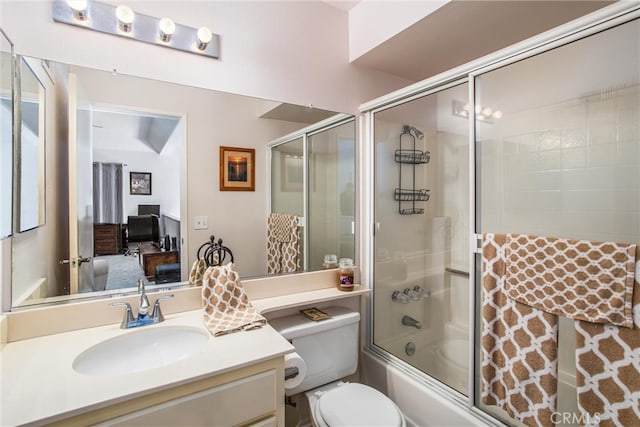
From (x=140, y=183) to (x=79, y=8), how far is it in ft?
2.42

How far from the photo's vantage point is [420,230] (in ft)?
7.56

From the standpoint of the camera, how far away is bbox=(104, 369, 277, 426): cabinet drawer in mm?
935

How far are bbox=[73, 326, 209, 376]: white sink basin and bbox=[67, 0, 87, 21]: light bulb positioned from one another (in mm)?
1333

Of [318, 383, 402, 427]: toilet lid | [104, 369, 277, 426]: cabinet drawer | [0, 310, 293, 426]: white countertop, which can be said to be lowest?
[318, 383, 402, 427]: toilet lid

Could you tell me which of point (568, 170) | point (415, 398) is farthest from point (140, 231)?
point (568, 170)

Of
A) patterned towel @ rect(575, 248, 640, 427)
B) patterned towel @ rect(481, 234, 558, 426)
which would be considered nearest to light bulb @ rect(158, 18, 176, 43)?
patterned towel @ rect(481, 234, 558, 426)

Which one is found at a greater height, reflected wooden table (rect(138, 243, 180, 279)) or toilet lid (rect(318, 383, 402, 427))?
reflected wooden table (rect(138, 243, 180, 279))

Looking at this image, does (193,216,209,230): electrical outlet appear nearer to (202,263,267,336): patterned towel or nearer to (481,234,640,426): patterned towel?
(202,263,267,336): patterned towel

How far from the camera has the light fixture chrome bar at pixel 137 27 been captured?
129cm

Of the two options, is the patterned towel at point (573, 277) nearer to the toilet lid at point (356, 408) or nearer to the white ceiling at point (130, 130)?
the toilet lid at point (356, 408)

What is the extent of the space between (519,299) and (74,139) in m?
1.98

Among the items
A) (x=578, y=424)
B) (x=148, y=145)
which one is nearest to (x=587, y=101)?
(x=578, y=424)

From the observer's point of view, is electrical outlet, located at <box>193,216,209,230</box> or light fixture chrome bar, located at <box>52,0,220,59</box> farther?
electrical outlet, located at <box>193,216,209,230</box>

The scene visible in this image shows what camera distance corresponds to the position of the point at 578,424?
1266 millimetres
